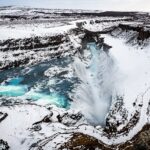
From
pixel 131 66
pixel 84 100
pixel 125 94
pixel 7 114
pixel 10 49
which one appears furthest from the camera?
pixel 10 49

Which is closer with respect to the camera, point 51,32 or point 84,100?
point 84,100

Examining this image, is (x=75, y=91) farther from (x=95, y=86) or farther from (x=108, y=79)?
(x=108, y=79)

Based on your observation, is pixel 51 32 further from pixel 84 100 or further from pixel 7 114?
pixel 7 114

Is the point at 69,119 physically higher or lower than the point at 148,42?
lower

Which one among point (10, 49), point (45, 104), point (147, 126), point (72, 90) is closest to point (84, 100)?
point (72, 90)

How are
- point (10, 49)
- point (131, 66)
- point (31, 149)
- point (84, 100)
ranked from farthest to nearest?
point (10, 49) → point (131, 66) → point (84, 100) → point (31, 149)

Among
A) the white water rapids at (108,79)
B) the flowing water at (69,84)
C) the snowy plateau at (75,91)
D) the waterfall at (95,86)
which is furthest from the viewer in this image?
the flowing water at (69,84)

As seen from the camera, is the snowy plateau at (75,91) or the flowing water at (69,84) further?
the flowing water at (69,84)
